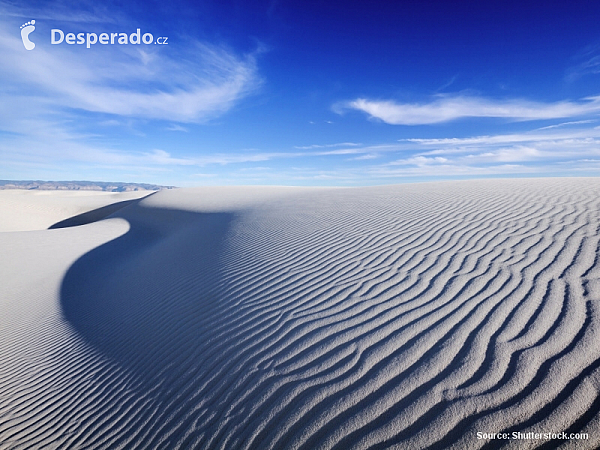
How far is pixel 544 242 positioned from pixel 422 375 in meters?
3.37

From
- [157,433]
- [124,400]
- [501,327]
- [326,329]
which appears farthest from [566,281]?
[124,400]

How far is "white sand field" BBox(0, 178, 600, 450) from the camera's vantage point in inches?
85.1

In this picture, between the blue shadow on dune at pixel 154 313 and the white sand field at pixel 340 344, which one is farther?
the blue shadow on dune at pixel 154 313

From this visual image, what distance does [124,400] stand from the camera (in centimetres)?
320

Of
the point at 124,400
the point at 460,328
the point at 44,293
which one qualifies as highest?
the point at 460,328

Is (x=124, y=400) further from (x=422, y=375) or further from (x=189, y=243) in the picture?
(x=189, y=243)

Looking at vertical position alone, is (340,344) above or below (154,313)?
above

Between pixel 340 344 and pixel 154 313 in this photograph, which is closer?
pixel 340 344

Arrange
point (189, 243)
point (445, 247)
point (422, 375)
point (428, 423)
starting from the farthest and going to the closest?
point (189, 243), point (445, 247), point (422, 375), point (428, 423)

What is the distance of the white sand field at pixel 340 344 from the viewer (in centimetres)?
216

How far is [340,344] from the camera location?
295 cm

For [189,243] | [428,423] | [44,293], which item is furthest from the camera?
[189,243]

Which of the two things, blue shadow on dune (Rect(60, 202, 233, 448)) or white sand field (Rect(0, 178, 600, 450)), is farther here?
blue shadow on dune (Rect(60, 202, 233, 448))

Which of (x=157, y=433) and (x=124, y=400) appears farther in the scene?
(x=124, y=400)
